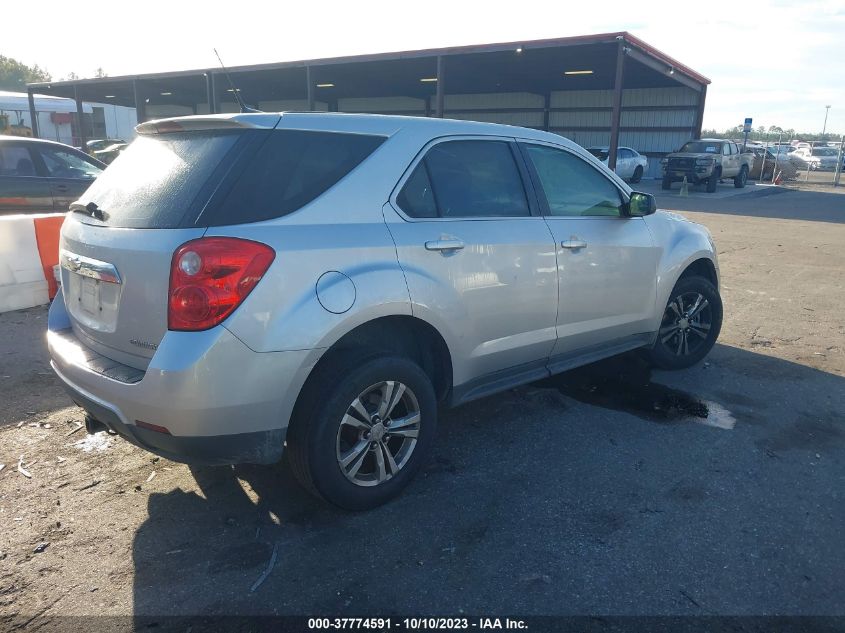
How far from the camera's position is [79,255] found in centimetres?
312

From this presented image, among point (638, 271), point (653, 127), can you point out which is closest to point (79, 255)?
point (638, 271)

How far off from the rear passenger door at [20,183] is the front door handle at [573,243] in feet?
25.7

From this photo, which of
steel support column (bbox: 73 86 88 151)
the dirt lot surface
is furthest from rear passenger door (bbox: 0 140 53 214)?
steel support column (bbox: 73 86 88 151)

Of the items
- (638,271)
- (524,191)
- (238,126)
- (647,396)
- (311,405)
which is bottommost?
(647,396)

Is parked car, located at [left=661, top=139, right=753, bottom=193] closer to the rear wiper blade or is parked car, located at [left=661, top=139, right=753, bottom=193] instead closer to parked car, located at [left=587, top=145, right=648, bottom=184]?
parked car, located at [left=587, top=145, right=648, bottom=184]

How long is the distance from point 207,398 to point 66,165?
26.7ft

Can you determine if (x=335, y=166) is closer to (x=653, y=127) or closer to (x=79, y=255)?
(x=79, y=255)

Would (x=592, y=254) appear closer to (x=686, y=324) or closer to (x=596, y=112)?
(x=686, y=324)

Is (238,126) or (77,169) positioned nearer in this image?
(238,126)

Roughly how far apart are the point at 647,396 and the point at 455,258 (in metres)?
2.17

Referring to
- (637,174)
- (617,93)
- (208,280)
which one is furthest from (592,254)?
(637,174)

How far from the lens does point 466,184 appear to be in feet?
11.7

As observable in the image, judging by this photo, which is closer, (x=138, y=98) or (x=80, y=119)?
A: (x=138, y=98)

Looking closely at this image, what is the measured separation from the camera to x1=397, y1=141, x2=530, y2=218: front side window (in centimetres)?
333
